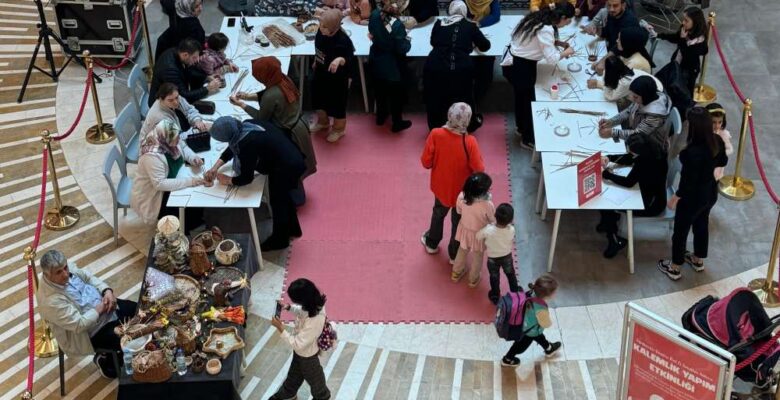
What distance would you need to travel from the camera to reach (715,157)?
25.7ft

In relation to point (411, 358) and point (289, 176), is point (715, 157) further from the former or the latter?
point (289, 176)

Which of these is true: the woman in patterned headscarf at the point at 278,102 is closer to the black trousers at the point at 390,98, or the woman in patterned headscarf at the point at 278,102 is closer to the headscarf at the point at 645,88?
the black trousers at the point at 390,98

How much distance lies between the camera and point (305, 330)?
6523 millimetres

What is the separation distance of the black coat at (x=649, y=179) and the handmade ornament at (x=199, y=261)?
3400 mm

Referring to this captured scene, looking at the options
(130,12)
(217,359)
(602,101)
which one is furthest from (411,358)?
(130,12)

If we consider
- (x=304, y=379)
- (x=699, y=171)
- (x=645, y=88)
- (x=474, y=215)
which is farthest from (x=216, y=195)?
(x=699, y=171)

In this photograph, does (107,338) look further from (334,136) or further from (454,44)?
(454,44)

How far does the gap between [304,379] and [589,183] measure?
2855mm

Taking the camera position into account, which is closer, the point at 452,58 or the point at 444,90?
the point at 452,58

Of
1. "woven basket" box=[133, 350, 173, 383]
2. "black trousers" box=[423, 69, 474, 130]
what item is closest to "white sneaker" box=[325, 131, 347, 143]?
"black trousers" box=[423, 69, 474, 130]

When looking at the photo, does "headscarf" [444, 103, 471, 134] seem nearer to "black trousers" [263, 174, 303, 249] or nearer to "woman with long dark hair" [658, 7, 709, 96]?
"black trousers" [263, 174, 303, 249]

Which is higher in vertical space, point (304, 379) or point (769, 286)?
point (304, 379)

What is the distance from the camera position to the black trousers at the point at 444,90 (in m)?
9.55

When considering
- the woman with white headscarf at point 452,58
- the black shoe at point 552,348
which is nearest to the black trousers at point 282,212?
the woman with white headscarf at point 452,58
